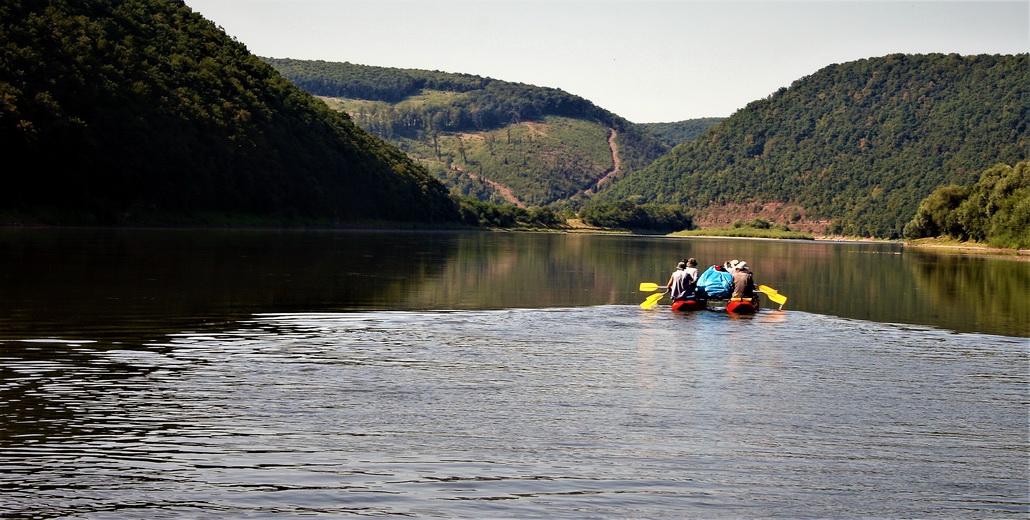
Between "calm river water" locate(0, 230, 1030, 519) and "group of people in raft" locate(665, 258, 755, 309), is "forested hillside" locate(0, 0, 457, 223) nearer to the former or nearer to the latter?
"calm river water" locate(0, 230, 1030, 519)

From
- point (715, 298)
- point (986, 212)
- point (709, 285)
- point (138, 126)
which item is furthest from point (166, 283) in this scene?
point (986, 212)

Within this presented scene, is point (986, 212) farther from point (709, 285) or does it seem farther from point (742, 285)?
point (742, 285)

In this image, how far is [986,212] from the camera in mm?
145125

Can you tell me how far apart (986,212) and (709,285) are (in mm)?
117563

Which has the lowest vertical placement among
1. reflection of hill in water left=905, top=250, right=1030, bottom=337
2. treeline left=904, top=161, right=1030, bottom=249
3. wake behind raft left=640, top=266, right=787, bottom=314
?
reflection of hill in water left=905, top=250, right=1030, bottom=337

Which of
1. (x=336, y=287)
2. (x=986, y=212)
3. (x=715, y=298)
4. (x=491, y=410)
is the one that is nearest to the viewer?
(x=491, y=410)

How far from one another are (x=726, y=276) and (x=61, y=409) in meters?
29.4

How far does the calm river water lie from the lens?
1398cm

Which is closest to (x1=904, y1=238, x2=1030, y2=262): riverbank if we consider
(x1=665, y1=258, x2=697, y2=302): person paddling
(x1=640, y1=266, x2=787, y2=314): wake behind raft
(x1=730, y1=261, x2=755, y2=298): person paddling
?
(x1=640, y1=266, x2=787, y2=314): wake behind raft

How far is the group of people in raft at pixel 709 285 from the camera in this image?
41156mm

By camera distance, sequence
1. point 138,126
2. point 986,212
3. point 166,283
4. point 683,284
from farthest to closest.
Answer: point 986,212, point 138,126, point 166,283, point 683,284

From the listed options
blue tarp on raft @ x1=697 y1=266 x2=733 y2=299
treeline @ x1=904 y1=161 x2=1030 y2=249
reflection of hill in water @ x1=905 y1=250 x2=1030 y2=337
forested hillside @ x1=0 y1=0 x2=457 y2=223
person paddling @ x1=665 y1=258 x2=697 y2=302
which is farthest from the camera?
treeline @ x1=904 y1=161 x2=1030 y2=249

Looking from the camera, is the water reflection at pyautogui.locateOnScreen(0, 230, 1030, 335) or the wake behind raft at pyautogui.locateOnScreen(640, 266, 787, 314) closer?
the water reflection at pyautogui.locateOnScreen(0, 230, 1030, 335)

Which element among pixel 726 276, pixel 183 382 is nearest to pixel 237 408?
pixel 183 382
